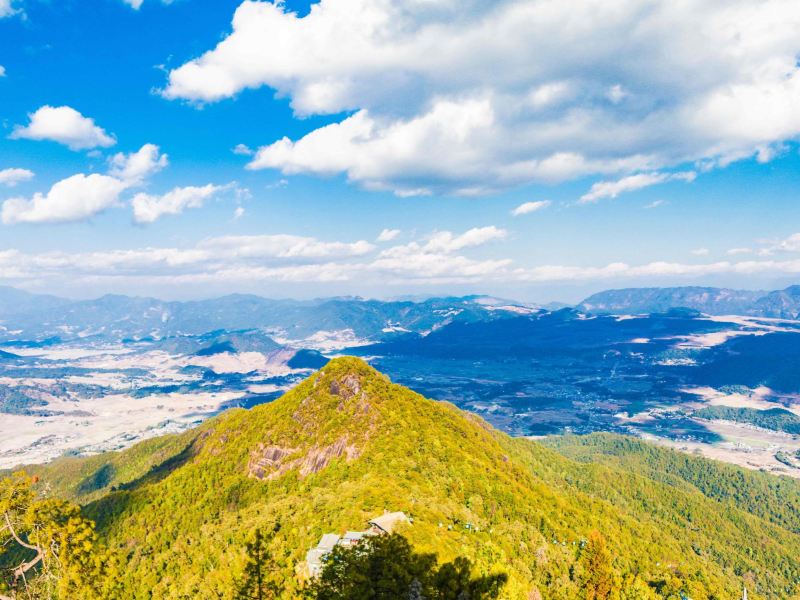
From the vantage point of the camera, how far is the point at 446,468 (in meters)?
116

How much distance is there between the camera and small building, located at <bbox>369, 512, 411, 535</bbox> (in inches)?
2414

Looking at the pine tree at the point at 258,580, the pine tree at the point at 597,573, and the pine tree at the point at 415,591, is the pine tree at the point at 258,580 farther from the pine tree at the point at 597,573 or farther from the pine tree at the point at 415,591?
the pine tree at the point at 597,573

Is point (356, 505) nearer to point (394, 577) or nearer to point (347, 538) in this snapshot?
point (347, 538)

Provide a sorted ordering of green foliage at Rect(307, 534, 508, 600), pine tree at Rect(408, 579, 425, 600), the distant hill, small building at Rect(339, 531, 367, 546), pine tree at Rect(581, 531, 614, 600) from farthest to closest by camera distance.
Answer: the distant hill, pine tree at Rect(581, 531, 614, 600), small building at Rect(339, 531, 367, 546), pine tree at Rect(408, 579, 425, 600), green foliage at Rect(307, 534, 508, 600)

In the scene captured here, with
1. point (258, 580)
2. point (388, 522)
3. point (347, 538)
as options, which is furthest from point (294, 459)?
point (258, 580)

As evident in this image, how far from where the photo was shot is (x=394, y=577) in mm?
48188

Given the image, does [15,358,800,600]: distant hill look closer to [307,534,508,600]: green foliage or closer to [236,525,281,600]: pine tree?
[236,525,281,600]: pine tree

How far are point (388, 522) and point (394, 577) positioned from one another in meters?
15.0

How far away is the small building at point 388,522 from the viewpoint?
61.3 meters

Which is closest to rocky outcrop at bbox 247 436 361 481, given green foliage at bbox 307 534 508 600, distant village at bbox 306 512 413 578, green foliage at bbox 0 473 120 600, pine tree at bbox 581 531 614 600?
distant village at bbox 306 512 413 578

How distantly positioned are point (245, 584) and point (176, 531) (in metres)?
88.0

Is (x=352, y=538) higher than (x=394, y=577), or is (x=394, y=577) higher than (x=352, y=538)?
(x=394, y=577)

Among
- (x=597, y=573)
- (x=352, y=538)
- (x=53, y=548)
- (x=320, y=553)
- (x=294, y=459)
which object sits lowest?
(x=294, y=459)

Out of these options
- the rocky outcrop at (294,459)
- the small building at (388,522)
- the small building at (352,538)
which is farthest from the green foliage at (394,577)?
the rocky outcrop at (294,459)
